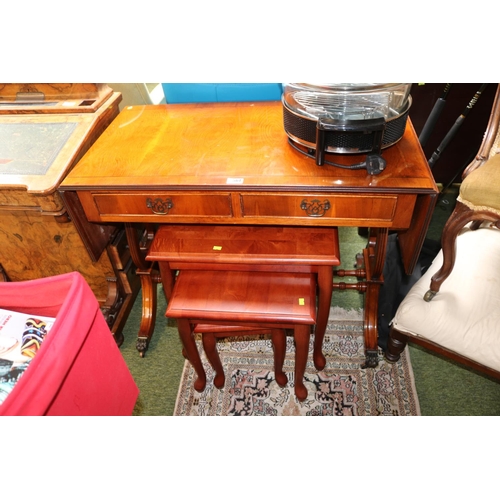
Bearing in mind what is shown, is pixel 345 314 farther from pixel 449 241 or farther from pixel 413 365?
pixel 449 241

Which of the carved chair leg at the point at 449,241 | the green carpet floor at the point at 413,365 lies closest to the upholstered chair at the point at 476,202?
the carved chair leg at the point at 449,241

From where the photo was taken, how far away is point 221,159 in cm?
126

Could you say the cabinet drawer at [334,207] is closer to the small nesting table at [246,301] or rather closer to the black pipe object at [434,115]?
the small nesting table at [246,301]

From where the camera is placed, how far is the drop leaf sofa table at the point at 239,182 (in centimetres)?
115

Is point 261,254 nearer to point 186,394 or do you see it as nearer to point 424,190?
point 424,190

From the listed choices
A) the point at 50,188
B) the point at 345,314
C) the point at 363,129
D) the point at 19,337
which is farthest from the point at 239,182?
the point at 345,314

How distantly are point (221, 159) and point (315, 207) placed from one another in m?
0.35

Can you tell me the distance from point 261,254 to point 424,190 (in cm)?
54

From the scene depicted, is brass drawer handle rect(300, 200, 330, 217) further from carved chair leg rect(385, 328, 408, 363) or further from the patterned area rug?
the patterned area rug

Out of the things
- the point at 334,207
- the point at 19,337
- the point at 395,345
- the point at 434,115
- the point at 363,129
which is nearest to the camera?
the point at 19,337

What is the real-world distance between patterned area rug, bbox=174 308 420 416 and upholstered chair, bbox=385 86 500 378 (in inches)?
10.0

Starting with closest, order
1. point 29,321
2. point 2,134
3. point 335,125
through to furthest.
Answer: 1. point 29,321
2. point 335,125
3. point 2,134
